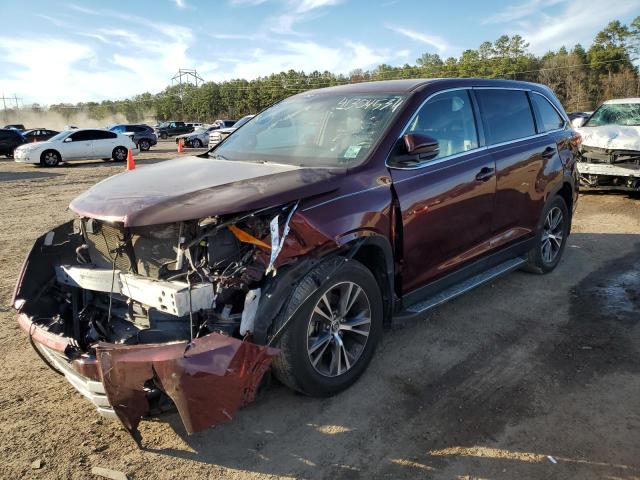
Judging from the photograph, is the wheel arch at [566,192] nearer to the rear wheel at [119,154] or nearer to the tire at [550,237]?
the tire at [550,237]

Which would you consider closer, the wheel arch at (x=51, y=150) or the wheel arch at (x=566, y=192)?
the wheel arch at (x=566, y=192)

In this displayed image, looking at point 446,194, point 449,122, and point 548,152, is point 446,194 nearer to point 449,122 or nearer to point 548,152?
point 449,122

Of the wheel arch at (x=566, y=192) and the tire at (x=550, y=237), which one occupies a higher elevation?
the wheel arch at (x=566, y=192)

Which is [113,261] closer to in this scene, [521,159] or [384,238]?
[384,238]

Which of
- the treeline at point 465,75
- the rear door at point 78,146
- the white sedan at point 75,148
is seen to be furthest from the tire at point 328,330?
the treeline at point 465,75

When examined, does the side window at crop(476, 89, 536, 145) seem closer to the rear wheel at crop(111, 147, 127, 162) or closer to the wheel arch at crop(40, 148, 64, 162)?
the wheel arch at crop(40, 148, 64, 162)

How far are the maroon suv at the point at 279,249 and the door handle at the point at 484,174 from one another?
0.02 m

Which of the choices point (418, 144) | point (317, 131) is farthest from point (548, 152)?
point (317, 131)

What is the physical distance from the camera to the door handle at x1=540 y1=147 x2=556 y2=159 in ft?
16.8

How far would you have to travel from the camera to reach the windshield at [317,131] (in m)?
3.68

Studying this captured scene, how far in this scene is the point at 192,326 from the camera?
8.96 feet

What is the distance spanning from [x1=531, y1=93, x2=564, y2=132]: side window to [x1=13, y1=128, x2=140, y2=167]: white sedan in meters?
20.4

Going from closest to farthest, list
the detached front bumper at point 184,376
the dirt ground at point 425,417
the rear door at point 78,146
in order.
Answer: the detached front bumper at point 184,376
the dirt ground at point 425,417
the rear door at point 78,146

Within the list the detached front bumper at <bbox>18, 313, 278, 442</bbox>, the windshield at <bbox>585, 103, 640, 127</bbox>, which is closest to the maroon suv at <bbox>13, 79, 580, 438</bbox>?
the detached front bumper at <bbox>18, 313, 278, 442</bbox>
